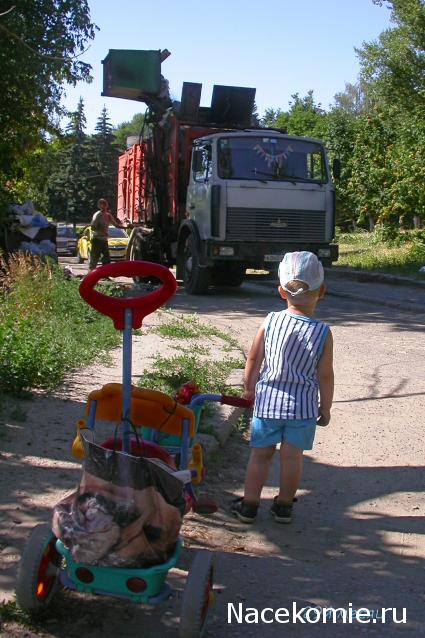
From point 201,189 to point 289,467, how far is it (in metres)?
11.5

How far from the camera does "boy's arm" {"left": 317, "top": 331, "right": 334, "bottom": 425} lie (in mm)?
4391

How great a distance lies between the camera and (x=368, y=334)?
1124cm

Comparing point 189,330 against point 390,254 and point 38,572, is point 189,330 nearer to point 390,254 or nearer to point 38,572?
point 38,572

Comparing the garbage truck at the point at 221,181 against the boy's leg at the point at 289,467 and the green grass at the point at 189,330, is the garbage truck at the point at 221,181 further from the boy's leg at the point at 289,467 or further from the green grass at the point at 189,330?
the boy's leg at the point at 289,467

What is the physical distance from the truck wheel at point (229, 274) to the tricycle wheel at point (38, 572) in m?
13.1

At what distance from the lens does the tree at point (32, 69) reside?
1609 cm

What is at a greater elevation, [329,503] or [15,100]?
[15,100]

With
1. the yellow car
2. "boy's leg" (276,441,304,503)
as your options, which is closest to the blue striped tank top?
"boy's leg" (276,441,304,503)

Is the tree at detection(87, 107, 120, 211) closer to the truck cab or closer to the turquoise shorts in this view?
the truck cab

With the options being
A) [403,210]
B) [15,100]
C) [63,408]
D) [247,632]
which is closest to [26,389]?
[63,408]

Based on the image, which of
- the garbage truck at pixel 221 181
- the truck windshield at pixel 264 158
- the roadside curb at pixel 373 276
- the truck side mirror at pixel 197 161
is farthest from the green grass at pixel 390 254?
the truck side mirror at pixel 197 161

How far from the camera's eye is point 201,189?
15.5m

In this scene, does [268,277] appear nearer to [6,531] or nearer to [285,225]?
[285,225]

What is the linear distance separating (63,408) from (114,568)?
11.2 ft
